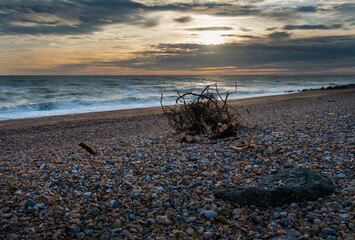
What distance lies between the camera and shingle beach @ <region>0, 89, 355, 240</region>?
234 centimetres

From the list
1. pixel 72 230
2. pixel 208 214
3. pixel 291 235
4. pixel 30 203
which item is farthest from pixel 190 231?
pixel 30 203

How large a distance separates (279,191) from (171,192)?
45.7 inches

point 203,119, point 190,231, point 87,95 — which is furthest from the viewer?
point 87,95

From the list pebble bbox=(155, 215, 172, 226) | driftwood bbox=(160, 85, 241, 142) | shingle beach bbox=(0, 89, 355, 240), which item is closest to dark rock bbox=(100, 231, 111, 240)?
shingle beach bbox=(0, 89, 355, 240)

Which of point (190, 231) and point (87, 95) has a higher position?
point (87, 95)

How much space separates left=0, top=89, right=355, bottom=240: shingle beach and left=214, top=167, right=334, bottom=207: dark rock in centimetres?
7

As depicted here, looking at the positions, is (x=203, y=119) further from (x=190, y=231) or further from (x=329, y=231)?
(x=329, y=231)

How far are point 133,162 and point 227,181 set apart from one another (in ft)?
5.07

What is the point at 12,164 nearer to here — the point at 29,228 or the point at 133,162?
the point at 133,162

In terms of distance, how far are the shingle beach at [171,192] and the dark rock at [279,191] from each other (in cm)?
7

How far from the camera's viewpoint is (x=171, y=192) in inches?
118

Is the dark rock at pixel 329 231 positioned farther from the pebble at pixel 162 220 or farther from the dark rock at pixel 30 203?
the dark rock at pixel 30 203

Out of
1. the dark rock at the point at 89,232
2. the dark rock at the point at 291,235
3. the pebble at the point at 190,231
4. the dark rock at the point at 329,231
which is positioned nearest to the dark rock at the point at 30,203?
the dark rock at the point at 89,232

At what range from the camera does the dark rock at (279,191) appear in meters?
2.70
